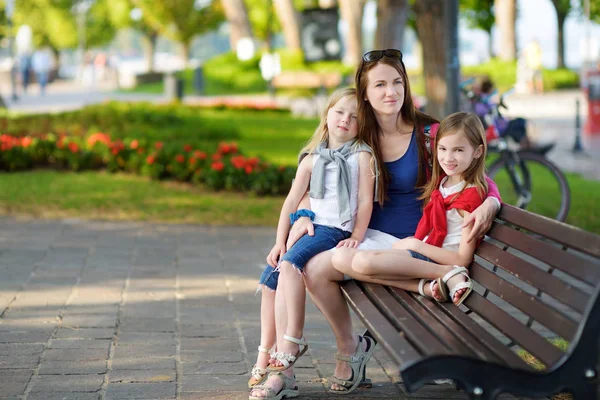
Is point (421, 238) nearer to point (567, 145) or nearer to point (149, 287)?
point (149, 287)

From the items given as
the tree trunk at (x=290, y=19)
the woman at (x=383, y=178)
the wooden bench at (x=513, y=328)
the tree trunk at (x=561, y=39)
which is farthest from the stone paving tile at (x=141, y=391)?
the tree trunk at (x=561, y=39)

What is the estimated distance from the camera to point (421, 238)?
440cm

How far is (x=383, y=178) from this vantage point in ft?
15.0

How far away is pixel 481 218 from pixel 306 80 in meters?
27.5

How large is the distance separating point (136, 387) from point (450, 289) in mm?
1488

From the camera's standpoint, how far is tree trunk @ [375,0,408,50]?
13398 millimetres

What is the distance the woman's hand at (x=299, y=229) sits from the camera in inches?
179

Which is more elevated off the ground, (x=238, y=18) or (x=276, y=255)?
(x=238, y=18)

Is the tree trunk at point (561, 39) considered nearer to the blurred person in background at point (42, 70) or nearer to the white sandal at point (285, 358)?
the blurred person in background at point (42, 70)

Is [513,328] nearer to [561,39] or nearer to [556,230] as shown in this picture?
[556,230]

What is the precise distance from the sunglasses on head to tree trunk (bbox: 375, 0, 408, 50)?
891 centimetres

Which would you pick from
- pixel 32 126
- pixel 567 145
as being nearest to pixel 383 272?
pixel 32 126

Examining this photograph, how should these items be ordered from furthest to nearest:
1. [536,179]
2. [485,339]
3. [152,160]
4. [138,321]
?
[152,160] < [536,179] < [138,321] < [485,339]

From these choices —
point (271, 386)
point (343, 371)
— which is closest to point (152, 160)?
point (343, 371)
